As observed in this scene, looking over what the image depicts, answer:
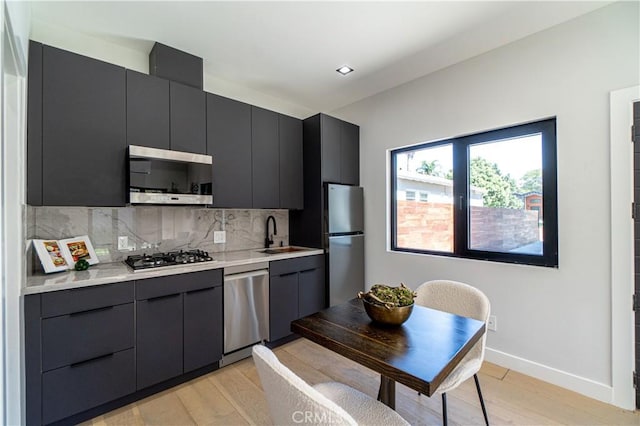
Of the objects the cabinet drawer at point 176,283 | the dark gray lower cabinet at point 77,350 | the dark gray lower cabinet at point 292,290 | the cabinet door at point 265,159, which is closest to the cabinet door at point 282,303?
the dark gray lower cabinet at point 292,290

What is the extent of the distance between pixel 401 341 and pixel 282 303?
1.67m

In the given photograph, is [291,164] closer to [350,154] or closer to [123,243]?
[350,154]

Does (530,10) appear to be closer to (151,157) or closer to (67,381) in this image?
(151,157)

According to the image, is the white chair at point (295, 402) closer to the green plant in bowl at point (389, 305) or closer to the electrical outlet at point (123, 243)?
the green plant in bowl at point (389, 305)

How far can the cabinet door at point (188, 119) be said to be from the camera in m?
2.27

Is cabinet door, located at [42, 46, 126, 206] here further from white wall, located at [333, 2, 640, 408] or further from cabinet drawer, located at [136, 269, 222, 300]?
white wall, located at [333, 2, 640, 408]

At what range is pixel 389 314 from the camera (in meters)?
1.32

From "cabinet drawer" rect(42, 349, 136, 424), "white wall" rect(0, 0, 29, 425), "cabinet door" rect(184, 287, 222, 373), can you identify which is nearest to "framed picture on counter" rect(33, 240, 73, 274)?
"white wall" rect(0, 0, 29, 425)

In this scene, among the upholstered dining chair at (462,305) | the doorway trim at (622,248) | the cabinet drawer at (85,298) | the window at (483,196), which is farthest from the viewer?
the window at (483,196)

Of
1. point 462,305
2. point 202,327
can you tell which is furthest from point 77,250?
point 462,305

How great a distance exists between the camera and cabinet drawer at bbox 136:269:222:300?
191cm

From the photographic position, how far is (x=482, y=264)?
8.14 feet

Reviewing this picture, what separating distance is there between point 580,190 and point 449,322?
1.49 metres

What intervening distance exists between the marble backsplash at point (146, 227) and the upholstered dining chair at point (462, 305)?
6.18 feet
